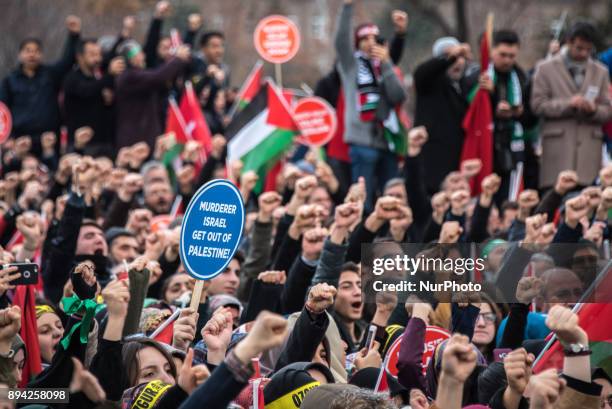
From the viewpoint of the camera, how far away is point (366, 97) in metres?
13.8

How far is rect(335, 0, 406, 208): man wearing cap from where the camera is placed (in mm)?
13672

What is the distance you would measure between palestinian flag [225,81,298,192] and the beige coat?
2574 millimetres

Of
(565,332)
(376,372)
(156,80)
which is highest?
(156,80)

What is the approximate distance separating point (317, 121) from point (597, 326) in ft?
23.9

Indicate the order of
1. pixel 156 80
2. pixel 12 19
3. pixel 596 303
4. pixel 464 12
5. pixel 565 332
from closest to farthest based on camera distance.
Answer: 1. pixel 565 332
2. pixel 596 303
3. pixel 156 80
4. pixel 464 12
5. pixel 12 19

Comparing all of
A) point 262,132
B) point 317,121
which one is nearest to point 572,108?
point 317,121

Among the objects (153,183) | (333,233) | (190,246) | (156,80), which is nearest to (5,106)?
(156,80)

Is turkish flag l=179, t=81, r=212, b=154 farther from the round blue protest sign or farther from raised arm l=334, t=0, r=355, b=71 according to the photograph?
the round blue protest sign

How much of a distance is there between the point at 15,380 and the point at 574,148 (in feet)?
24.4

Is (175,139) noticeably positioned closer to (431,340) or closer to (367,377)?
(431,340)

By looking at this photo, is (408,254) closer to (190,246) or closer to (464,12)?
(190,246)

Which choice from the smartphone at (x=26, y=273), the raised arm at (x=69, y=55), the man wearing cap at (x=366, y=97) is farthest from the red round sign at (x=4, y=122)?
the smartphone at (x=26, y=273)

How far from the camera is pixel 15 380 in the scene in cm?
689

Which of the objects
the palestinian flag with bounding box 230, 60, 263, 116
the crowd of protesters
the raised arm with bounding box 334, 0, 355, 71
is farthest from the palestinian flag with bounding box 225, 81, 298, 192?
the raised arm with bounding box 334, 0, 355, 71
